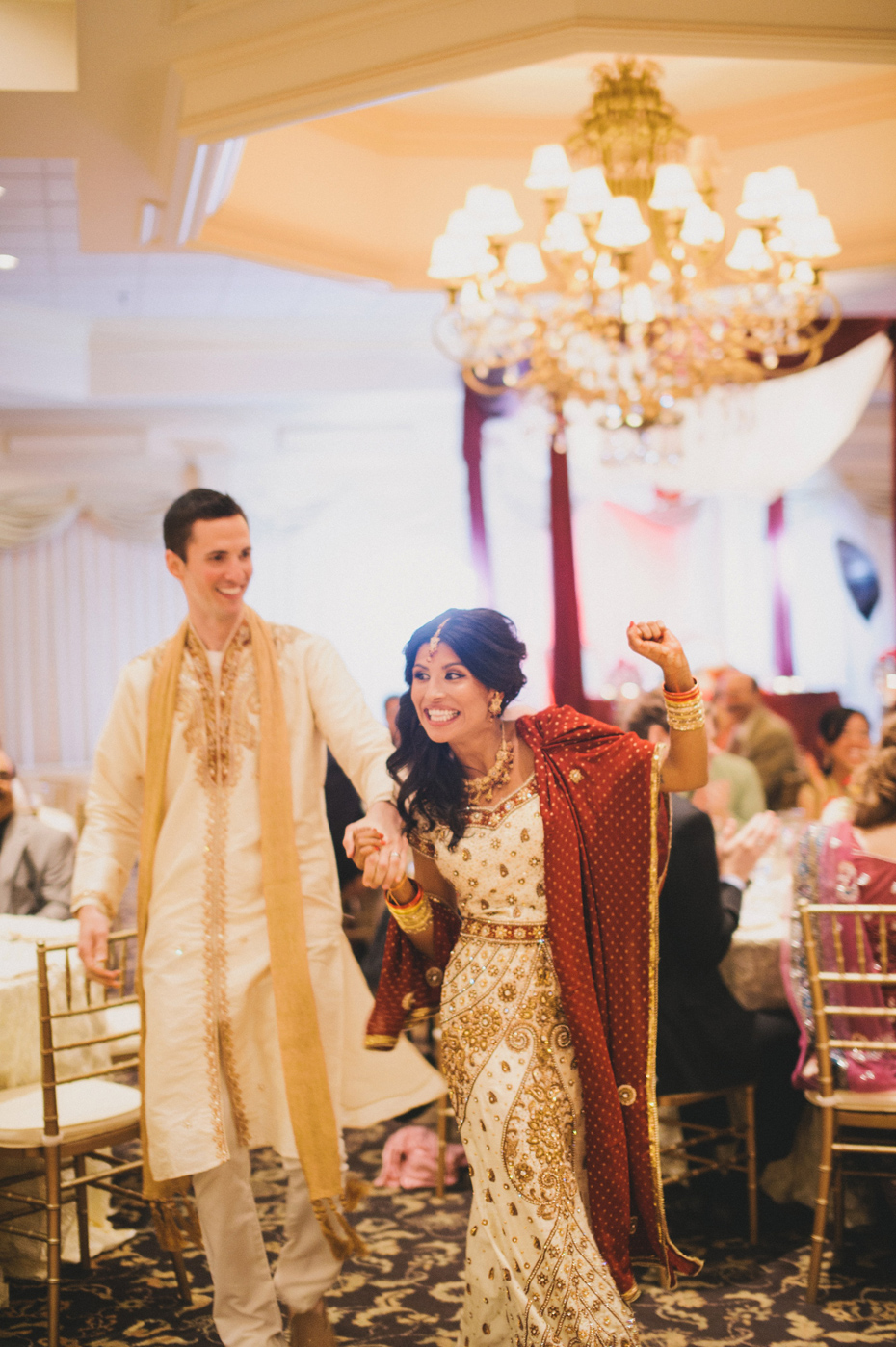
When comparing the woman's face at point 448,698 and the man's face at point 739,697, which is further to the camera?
the man's face at point 739,697

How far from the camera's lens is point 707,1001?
3.35 metres

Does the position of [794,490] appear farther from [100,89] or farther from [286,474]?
[100,89]

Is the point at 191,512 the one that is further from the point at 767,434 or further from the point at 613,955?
the point at 767,434

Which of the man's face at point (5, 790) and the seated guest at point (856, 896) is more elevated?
the man's face at point (5, 790)

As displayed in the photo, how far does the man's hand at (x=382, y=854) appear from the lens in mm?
2170

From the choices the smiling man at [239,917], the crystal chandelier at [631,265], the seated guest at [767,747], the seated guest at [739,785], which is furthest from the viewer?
the seated guest at [767,747]

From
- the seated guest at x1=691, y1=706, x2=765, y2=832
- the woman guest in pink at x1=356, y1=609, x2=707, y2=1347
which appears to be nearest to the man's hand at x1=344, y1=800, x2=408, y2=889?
the woman guest in pink at x1=356, y1=609, x2=707, y2=1347

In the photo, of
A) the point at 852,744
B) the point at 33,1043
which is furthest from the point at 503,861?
the point at 852,744

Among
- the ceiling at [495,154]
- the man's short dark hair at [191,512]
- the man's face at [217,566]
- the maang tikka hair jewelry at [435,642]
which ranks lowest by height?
the maang tikka hair jewelry at [435,642]

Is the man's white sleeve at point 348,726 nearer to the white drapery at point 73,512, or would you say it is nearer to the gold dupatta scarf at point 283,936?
the gold dupatta scarf at point 283,936

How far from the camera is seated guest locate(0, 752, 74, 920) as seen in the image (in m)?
4.50

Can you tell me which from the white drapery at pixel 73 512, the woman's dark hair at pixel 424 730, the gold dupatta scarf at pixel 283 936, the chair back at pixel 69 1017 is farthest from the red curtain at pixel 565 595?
the woman's dark hair at pixel 424 730

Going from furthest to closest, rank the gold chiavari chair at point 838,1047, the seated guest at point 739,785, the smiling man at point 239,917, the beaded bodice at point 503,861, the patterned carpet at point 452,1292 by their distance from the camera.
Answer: the seated guest at point 739,785, the gold chiavari chair at point 838,1047, the patterned carpet at point 452,1292, the smiling man at point 239,917, the beaded bodice at point 503,861

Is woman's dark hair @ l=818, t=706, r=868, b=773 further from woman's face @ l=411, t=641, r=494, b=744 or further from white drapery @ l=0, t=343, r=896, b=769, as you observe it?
woman's face @ l=411, t=641, r=494, b=744
